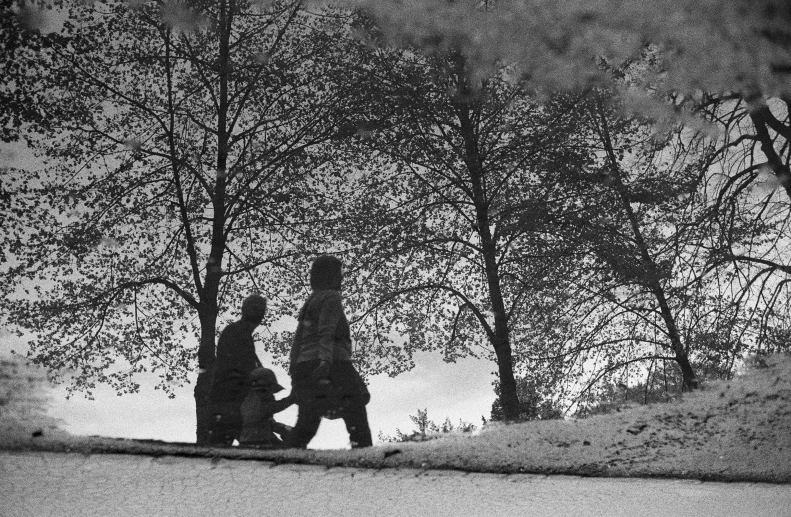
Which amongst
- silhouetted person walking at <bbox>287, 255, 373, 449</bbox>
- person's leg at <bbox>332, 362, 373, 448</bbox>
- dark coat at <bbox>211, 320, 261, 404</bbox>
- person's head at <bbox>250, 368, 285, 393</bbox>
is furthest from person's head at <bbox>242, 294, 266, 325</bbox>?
person's leg at <bbox>332, 362, 373, 448</bbox>

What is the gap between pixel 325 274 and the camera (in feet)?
13.8

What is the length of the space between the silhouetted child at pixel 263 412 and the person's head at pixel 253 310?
1.19 feet

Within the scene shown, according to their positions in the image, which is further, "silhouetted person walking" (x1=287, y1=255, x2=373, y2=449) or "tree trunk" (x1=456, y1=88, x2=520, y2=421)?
"tree trunk" (x1=456, y1=88, x2=520, y2=421)

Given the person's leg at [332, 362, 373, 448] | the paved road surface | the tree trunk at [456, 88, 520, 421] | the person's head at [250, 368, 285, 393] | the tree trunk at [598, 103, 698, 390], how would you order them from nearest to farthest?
the paved road surface → the person's head at [250, 368, 285, 393] → the person's leg at [332, 362, 373, 448] → the tree trunk at [456, 88, 520, 421] → the tree trunk at [598, 103, 698, 390]

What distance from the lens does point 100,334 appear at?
4.82m

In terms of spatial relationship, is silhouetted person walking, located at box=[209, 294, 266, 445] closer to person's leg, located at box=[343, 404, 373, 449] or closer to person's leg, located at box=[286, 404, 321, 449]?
person's leg, located at box=[286, 404, 321, 449]

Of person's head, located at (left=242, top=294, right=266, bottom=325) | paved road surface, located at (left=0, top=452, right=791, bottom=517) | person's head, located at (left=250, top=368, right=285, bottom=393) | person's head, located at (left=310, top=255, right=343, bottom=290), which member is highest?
person's head, located at (left=310, top=255, right=343, bottom=290)

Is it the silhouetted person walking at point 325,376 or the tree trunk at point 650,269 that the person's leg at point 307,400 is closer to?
the silhouetted person walking at point 325,376

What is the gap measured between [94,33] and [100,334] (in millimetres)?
2259

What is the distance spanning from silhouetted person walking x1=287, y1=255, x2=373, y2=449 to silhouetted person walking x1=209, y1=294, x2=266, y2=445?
28 cm

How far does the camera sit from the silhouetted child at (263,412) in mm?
3713

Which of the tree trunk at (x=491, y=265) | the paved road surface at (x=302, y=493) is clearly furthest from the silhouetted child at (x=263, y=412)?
the tree trunk at (x=491, y=265)

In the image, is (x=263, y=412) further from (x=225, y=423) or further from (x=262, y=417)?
(x=225, y=423)

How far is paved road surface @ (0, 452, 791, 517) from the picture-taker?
3447 mm
